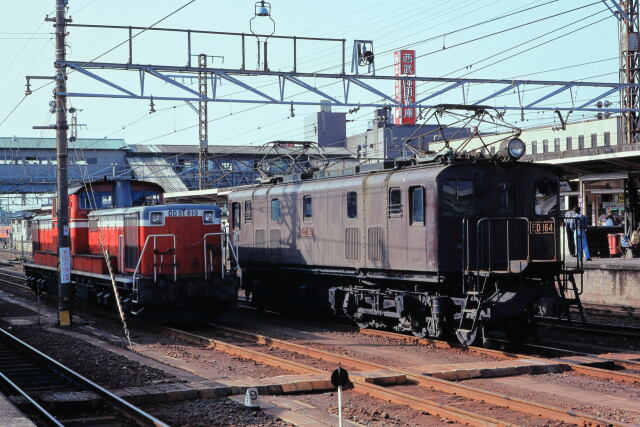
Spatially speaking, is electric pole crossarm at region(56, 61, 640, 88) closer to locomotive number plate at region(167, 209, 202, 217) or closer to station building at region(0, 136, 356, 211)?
locomotive number plate at region(167, 209, 202, 217)

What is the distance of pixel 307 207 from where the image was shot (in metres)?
19.7

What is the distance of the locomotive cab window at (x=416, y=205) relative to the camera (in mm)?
15534

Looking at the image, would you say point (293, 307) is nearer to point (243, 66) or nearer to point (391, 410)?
point (243, 66)

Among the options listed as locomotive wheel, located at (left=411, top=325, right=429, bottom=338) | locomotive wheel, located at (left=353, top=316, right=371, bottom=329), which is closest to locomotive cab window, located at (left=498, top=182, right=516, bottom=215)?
locomotive wheel, located at (left=411, top=325, right=429, bottom=338)

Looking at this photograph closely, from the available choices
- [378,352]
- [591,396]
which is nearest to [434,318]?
[378,352]

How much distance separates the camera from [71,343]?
16.5 metres

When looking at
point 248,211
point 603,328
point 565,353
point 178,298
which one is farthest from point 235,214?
point 565,353

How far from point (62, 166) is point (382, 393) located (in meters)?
10.9

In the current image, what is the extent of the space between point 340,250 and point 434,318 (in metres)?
3.52

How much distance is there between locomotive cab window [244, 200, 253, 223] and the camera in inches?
893

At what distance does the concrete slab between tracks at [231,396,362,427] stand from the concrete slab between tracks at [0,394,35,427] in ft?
8.97

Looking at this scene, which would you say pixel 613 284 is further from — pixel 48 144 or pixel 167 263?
pixel 48 144

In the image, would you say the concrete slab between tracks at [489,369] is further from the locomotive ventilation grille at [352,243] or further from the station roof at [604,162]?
the station roof at [604,162]

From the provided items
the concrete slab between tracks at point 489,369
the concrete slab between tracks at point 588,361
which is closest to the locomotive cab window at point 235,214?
the concrete slab between tracks at point 489,369
